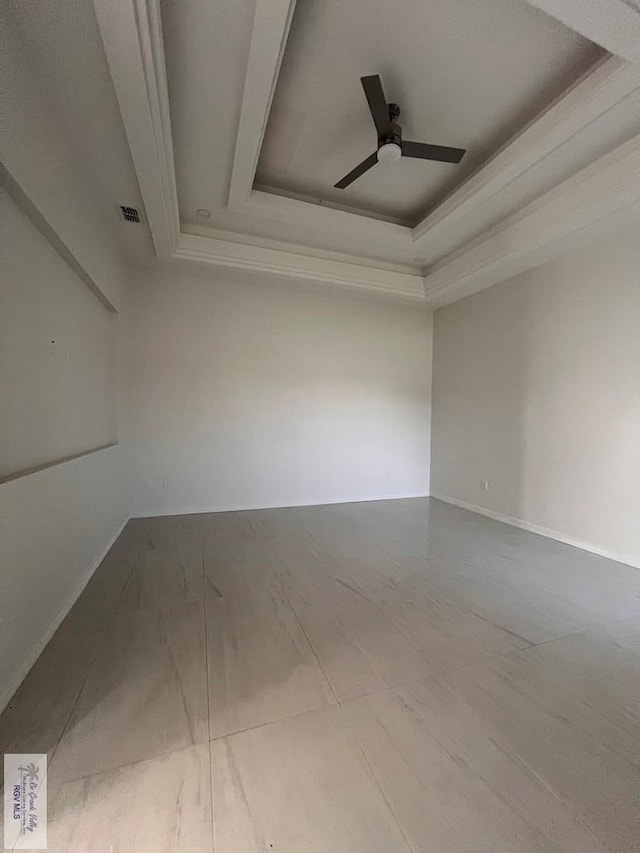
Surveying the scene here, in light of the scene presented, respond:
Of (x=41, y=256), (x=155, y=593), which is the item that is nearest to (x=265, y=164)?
(x=41, y=256)

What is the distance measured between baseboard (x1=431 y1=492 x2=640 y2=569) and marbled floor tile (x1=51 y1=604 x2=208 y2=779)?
351cm

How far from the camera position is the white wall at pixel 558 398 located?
10.2 feet

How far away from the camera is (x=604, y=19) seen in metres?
1.61

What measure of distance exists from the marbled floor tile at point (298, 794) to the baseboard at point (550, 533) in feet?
10.2

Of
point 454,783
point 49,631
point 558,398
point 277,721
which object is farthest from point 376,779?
point 558,398

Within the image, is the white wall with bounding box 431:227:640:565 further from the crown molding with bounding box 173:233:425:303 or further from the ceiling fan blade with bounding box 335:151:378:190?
the ceiling fan blade with bounding box 335:151:378:190

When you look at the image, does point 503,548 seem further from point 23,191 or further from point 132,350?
point 132,350

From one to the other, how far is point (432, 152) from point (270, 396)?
118 inches

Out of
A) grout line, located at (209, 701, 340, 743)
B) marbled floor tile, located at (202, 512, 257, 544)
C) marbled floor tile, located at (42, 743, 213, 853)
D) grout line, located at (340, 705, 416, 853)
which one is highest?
marbled floor tile, located at (42, 743, 213, 853)

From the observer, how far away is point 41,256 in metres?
1.94

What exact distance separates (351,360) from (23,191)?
3845 millimetres

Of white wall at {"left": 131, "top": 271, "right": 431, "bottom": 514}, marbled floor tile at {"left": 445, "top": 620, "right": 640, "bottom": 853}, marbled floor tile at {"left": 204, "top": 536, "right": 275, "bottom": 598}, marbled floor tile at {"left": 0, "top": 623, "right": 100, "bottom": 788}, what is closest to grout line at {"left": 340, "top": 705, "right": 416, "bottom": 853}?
marbled floor tile at {"left": 445, "top": 620, "right": 640, "bottom": 853}

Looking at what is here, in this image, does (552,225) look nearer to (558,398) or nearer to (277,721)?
(558,398)

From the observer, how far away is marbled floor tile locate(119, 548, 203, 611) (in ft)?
7.35
